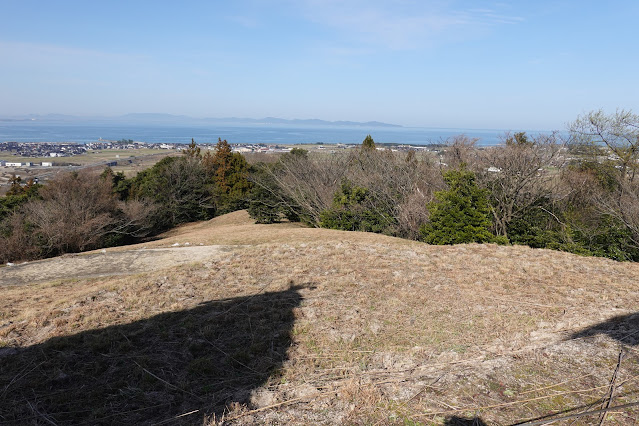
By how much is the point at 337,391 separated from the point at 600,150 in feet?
69.5

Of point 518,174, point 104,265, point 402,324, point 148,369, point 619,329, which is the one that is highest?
point 518,174

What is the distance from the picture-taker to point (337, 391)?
3545mm

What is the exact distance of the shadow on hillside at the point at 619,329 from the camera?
4.42 m

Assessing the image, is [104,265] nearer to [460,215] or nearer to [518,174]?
[460,215]

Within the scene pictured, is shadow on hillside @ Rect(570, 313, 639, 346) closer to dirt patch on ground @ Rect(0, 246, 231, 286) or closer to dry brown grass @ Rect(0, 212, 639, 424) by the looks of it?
dry brown grass @ Rect(0, 212, 639, 424)

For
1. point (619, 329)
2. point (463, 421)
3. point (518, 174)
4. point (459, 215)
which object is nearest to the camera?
point (463, 421)

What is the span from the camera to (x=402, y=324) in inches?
208

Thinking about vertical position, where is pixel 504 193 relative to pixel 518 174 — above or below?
below

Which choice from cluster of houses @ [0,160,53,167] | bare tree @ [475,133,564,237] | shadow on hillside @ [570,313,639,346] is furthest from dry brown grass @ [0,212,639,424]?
cluster of houses @ [0,160,53,167]

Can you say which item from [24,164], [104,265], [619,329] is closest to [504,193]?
[619,329]

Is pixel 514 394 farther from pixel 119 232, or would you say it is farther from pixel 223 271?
pixel 119 232

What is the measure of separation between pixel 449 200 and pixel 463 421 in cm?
1231

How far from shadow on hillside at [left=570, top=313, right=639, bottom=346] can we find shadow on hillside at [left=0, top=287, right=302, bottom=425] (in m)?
3.67

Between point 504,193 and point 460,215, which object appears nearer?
point 460,215
